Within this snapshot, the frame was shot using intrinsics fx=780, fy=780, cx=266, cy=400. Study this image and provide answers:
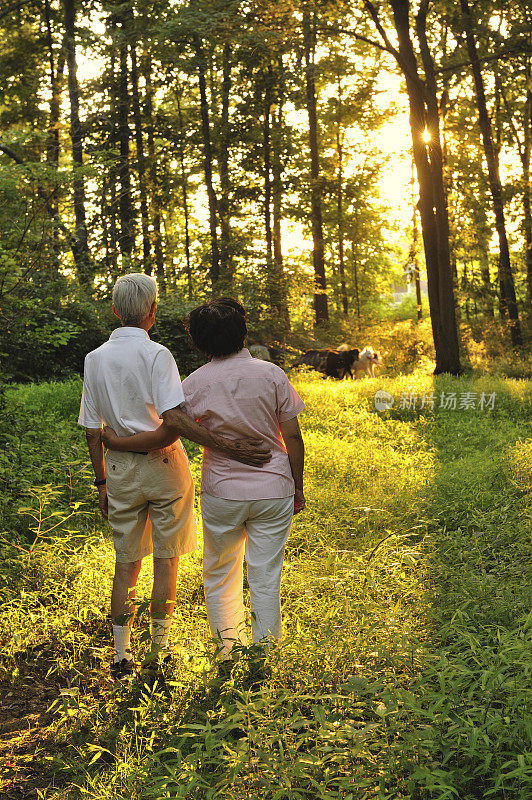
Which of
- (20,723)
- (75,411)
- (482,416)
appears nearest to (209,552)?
(20,723)

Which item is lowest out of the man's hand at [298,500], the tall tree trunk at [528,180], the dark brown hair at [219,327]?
the man's hand at [298,500]

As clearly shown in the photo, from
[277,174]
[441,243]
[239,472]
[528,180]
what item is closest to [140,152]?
[277,174]

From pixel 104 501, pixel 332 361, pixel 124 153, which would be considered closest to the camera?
pixel 104 501

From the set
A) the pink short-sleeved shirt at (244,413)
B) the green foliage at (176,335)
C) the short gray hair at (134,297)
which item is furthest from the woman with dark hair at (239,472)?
the green foliage at (176,335)

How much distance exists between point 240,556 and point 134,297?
64.6 inches

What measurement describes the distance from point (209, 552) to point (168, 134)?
28.9m

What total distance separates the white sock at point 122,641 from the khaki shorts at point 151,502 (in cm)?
40

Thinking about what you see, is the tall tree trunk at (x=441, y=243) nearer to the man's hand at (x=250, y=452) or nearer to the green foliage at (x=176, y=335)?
the green foliage at (x=176, y=335)

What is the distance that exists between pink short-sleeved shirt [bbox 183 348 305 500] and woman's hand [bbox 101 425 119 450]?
53 centimetres

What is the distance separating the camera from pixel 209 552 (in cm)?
445

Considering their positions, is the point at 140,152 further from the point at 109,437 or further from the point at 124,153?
the point at 109,437

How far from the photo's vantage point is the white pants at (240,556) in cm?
430

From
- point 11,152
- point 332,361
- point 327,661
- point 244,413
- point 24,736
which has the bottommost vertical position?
point 24,736

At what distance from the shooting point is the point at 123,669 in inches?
181
